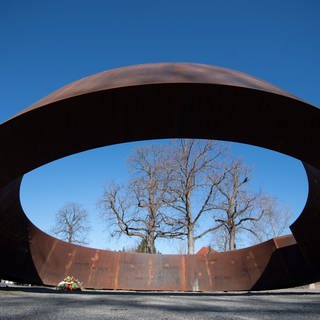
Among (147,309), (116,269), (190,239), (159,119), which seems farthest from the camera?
(190,239)

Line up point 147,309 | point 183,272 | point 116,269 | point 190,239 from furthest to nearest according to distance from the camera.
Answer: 1. point 190,239
2. point 183,272
3. point 116,269
4. point 147,309

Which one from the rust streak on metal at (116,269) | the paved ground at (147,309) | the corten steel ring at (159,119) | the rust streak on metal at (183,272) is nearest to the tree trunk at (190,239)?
the rust streak on metal at (183,272)

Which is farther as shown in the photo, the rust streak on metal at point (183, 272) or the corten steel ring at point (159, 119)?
the rust streak on metal at point (183, 272)

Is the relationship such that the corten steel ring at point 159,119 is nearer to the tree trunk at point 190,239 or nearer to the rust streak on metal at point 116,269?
the rust streak on metal at point 116,269

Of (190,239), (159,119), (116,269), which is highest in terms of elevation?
(190,239)

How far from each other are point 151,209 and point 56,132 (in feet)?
51.2

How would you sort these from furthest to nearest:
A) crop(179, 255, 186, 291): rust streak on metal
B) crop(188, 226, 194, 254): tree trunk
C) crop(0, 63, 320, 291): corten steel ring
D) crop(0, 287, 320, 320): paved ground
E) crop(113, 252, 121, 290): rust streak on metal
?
crop(188, 226, 194, 254): tree trunk
crop(179, 255, 186, 291): rust streak on metal
crop(113, 252, 121, 290): rust streak on metal
crop(0, 63, 320, 291): corten steel ring
crop(0, 287, 320, 320): paved ground

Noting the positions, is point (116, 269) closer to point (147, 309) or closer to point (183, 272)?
point (183, 272)

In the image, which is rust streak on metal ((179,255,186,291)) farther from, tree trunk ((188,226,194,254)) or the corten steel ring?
tree trunk ((188,226,194,254))

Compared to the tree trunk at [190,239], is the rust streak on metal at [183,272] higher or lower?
lower

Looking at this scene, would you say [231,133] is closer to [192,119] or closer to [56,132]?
[192,119]

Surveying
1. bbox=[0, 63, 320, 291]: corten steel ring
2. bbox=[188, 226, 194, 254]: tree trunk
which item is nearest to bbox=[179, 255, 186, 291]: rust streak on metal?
bbox=[0, 63, 320, 291]: corten steel ring

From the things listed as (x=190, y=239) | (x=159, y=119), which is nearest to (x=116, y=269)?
(x=190, y=239)

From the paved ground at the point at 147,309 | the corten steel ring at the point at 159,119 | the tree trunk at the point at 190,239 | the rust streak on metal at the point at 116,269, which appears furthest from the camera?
the tree trunk at the point at 190,239
